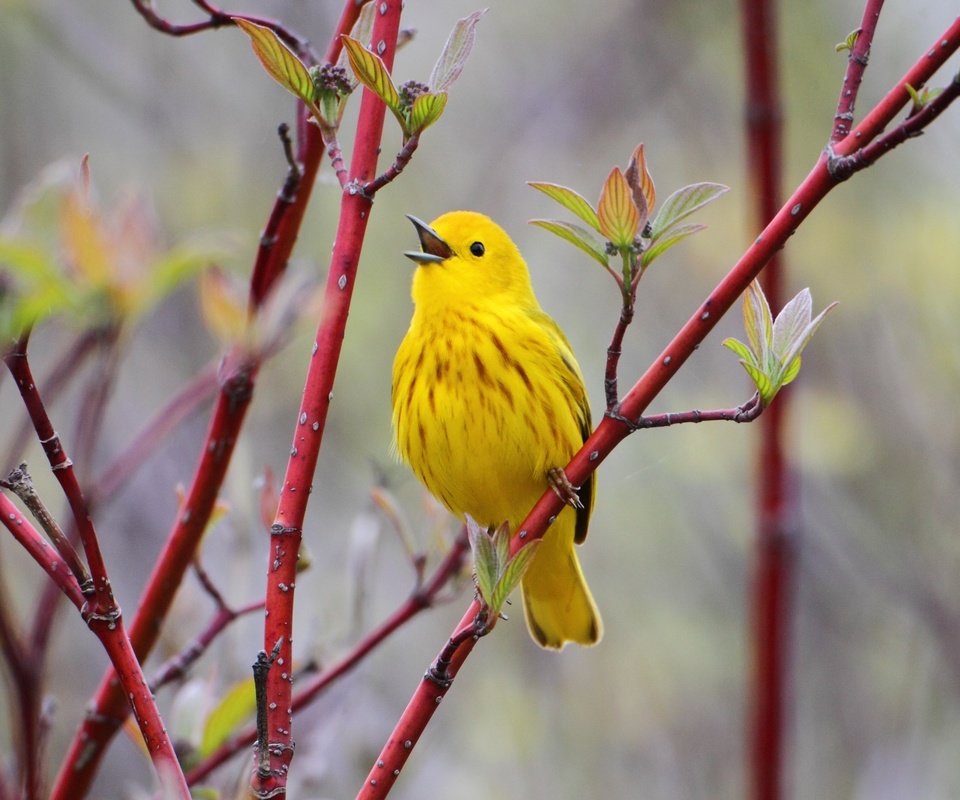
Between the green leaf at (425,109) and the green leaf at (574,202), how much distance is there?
0.14 meters

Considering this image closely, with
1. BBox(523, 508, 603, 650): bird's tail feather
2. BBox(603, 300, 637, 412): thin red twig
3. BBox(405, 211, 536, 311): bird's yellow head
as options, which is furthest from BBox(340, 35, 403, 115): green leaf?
BBox(523, 508, 603, 650): bird's tail feather

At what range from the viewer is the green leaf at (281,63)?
49.2 inches

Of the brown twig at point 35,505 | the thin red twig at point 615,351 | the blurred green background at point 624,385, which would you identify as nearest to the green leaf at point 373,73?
the thin red twig at point 615,351

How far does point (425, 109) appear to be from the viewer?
1237 millimetres

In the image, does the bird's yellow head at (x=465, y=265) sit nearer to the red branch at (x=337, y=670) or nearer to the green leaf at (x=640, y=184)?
the red branch at (x=337, y=670)

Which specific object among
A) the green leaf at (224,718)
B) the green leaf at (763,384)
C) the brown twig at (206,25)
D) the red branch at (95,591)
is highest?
the brown twig at (206,25)

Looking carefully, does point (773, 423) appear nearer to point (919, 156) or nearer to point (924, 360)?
point (924, 360)

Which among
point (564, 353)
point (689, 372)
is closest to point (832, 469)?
point (689, 372)

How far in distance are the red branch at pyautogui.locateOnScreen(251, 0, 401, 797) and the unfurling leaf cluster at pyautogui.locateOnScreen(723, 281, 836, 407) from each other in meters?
0.44

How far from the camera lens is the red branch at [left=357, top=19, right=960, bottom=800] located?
1.21 meters

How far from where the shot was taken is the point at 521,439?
2625 mm

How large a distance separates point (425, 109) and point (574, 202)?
20cm

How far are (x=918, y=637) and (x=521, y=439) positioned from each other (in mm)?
2647

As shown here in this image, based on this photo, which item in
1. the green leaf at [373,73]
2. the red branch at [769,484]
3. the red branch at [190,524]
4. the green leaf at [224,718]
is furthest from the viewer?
the red branch at [769,484]
